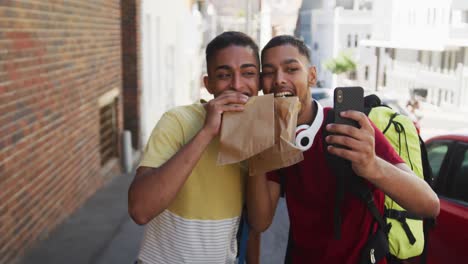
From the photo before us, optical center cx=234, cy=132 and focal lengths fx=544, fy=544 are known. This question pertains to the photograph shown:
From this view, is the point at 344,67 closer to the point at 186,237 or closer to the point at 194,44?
the point at 194,44

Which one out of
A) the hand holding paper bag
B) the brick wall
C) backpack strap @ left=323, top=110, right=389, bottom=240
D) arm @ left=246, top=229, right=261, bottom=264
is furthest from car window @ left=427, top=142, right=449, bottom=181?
the brick wall

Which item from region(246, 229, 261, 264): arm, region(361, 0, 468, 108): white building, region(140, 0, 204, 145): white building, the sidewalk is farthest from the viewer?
region(361, 0, 468, 108): white building

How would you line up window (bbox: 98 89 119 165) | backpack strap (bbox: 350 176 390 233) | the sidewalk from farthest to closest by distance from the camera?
1. window (bbox: 98 89 119 165)
2. the sidewalk
3. backpack strap (bbox: 350 176 390 233)

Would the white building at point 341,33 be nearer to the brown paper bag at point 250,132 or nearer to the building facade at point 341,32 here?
the building facade at point 341,32

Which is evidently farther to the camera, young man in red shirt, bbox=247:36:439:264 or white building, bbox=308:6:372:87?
white building, bbox=308:6:372:87

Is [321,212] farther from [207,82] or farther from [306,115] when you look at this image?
[207,82]

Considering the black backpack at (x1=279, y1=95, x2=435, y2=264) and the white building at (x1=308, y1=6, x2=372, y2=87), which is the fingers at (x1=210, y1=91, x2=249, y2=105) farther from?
the white building at (x1=308, y1=6, x2=372, y2=87)

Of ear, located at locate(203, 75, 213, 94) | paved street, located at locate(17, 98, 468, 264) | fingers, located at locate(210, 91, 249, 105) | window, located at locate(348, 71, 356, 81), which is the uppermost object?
ear, located at locate(203, 75, 213, 94)

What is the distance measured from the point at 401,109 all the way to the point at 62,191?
6.81 metres

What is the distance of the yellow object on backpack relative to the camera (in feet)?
7.31

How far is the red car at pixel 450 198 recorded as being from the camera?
388 cm

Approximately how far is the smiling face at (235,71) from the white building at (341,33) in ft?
168

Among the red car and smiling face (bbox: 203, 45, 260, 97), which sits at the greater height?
smiling face (bbox: 203, 45, 260, 97)

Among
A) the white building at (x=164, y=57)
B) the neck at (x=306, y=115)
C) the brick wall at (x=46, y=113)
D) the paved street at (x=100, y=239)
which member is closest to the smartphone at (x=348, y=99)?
the neck at (x=306, y=115)
